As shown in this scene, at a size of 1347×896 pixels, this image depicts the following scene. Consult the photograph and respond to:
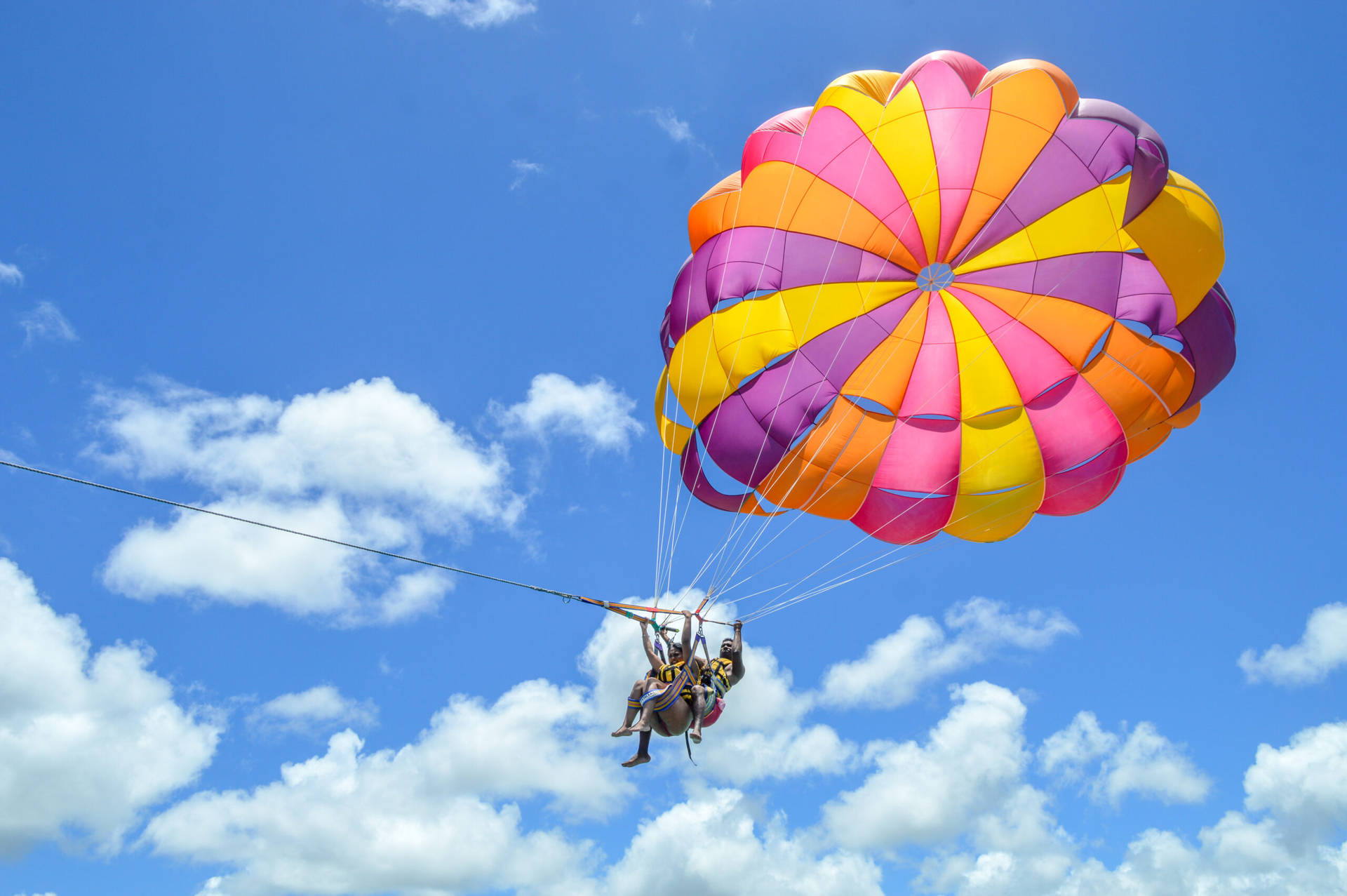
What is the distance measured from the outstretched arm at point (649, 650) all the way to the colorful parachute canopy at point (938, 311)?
236cm

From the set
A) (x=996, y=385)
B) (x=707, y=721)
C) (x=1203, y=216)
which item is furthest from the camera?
(x=996, y=385)

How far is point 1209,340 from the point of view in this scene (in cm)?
874

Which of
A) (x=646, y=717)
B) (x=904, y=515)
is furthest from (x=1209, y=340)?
(x=646, y=717)

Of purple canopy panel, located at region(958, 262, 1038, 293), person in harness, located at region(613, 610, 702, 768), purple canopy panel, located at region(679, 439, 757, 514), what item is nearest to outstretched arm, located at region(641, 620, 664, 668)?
person in harness, located at region(613, 610, 702, 768)

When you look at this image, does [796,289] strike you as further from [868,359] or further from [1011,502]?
[1011,502]

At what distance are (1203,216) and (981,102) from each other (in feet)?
6.60

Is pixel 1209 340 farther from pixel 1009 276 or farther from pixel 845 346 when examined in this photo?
pixel 845 346

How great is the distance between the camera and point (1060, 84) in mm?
8547

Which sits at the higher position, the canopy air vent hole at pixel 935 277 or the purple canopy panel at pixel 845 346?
the canopy air vent hole at pixel 935 277

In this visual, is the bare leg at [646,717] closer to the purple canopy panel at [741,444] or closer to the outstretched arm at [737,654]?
the outstretched arm at [737,654]

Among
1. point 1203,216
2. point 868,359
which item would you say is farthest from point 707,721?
point 1203,216

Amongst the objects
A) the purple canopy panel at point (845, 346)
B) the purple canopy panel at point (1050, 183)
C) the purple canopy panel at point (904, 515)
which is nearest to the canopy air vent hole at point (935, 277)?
the purple canopy panel at point (845, 346)

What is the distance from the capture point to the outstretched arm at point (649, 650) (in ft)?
24.7

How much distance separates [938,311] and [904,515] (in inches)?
74.1
